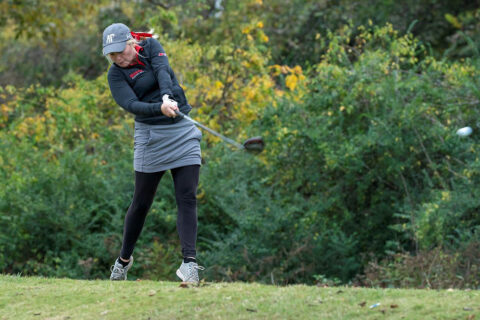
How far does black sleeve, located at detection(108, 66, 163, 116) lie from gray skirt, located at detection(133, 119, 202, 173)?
21 centimetres

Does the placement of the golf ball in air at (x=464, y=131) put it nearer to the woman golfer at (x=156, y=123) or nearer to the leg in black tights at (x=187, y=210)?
the woman golfer at (x=156, y=123)

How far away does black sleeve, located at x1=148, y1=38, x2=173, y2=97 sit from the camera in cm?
623

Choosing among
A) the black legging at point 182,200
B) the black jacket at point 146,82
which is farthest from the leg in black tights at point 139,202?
the black jacket at point 146,82

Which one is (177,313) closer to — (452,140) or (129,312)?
(129,312)

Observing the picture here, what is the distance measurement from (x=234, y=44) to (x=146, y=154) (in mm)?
8488

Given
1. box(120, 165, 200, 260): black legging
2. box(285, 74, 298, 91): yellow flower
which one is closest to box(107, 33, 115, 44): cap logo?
box(120, 165, 200, 260): black legging

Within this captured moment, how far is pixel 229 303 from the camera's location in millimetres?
5426

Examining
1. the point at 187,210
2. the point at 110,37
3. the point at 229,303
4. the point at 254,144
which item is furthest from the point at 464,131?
the point at 229,303

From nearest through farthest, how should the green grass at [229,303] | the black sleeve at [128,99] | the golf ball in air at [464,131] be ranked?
the green grass at [229,303] → the black sleeve at [128,99] → the golf ball in air at [464,131]

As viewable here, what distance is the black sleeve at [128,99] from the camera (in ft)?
20.3

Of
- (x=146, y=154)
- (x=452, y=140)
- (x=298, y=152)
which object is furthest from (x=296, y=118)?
(x=146, y=154)

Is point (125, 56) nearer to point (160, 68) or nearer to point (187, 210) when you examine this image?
point (160, 68)

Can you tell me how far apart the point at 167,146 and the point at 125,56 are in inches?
32.1

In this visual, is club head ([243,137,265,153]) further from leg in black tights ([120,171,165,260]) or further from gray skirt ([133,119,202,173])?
leg in black tights ([120,171,165,260])
